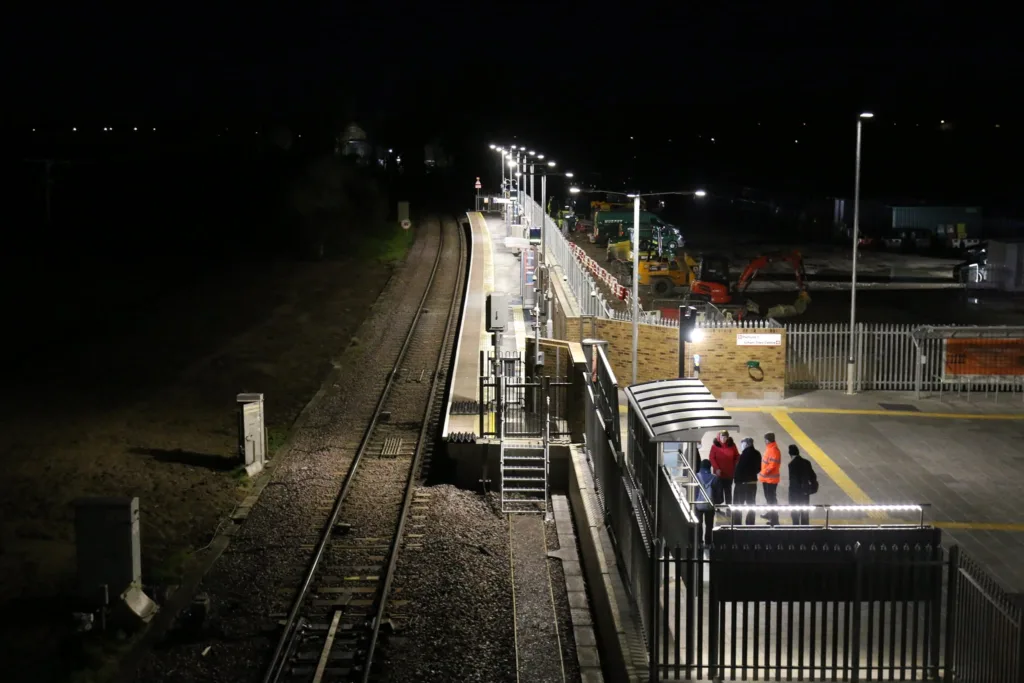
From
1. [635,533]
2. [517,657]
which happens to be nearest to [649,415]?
[635,533]

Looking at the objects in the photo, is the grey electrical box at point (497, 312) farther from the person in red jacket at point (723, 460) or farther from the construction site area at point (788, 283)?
the person in red jacket at point (723, 460)

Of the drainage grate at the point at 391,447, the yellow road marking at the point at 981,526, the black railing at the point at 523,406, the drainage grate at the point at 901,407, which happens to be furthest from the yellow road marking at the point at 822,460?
the drainage grate at the point at 391,447

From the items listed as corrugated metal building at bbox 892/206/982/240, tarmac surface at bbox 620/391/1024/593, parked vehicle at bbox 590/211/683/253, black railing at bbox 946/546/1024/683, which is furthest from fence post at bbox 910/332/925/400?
corrugated metal building at bbox 892/206/982/240

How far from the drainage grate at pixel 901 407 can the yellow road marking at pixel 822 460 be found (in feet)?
7.23

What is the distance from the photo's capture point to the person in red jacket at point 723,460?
47.3 ft

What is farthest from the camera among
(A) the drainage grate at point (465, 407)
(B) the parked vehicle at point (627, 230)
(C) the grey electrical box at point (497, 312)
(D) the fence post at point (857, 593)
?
(B) the parked vehicle at point (627, 230)

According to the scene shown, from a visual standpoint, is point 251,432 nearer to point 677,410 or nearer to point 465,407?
point 465,407

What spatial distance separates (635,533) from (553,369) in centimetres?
1145

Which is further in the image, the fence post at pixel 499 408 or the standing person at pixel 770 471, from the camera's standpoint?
the fence post at pixel 499 408

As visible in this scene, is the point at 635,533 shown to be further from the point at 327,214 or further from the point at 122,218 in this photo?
the point at 122,218

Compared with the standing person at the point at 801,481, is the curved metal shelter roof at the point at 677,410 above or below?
above

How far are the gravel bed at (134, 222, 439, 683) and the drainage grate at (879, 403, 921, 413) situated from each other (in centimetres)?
1034

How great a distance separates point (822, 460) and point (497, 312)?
707 cm

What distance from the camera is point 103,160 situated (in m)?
113
